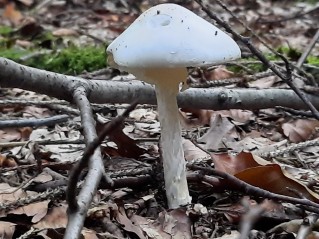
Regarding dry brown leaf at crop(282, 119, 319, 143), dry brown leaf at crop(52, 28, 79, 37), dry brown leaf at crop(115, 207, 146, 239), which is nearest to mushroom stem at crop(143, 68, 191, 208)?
dry brown leaf at crop(115, 207, 146, 239)

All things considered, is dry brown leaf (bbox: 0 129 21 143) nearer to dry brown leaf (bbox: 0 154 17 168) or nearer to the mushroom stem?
dry brown leaf (bbox: 0 154 17 168)

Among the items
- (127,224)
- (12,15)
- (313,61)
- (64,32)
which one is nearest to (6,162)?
(127,224)

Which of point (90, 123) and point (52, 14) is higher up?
point (90, 123)

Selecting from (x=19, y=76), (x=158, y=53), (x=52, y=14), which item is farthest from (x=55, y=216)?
(x=52, y=14)

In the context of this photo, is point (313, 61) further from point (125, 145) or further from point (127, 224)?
point (127, 224)

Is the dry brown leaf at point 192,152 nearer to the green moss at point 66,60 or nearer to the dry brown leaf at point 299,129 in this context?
the dry brown leaf at point 299,129

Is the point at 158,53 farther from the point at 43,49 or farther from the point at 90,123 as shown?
the point at 43,49
